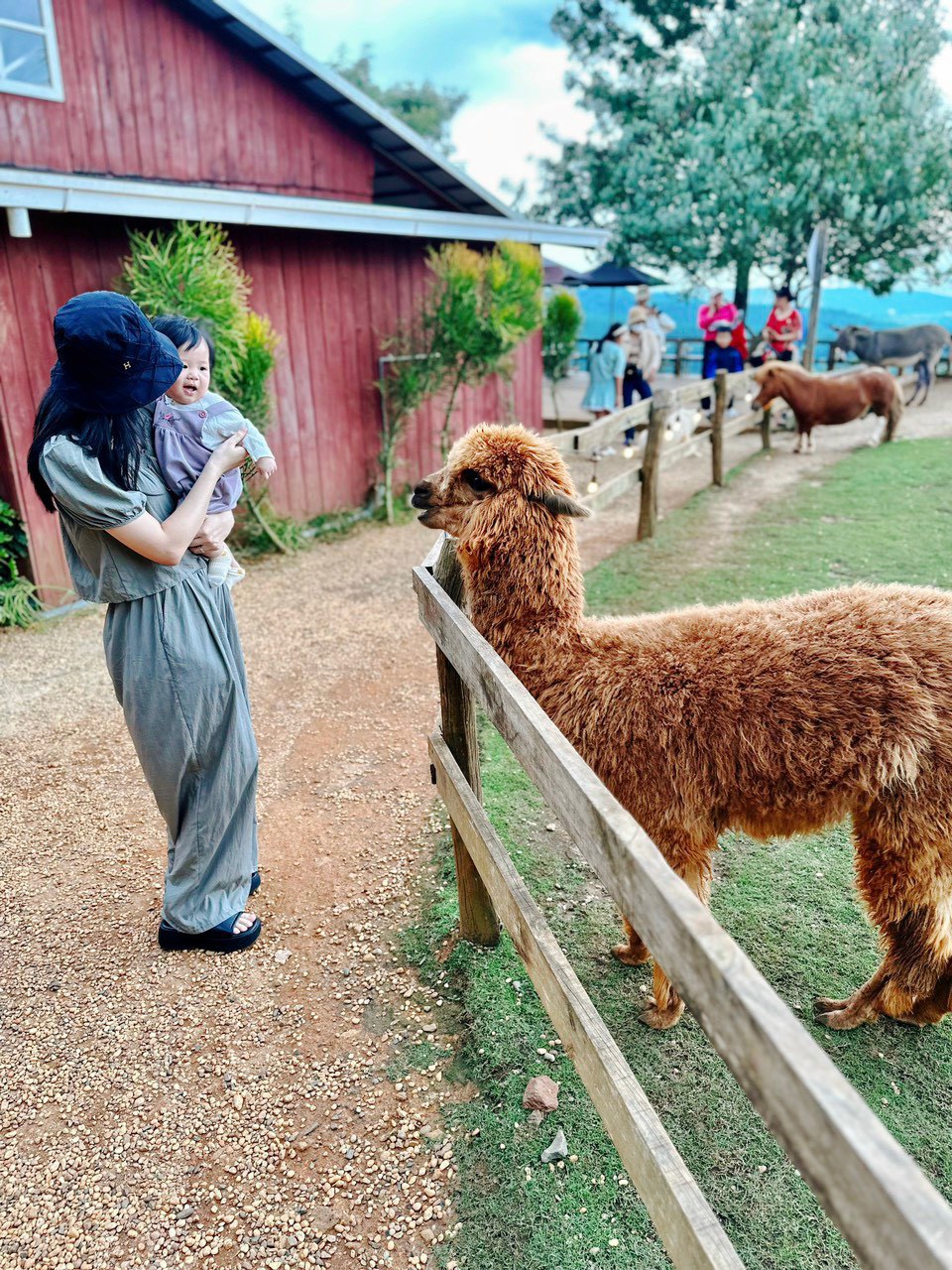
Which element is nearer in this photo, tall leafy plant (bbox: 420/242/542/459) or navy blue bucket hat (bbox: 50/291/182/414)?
navy blue bucket hat (bbox: 50/291/182/414)

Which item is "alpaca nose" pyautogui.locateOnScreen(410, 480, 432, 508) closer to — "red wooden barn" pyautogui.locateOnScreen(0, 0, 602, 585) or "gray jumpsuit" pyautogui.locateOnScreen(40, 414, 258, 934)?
"gray jumpsuit" pyautogui.locateOnScreen(40, 414, 258, 934)

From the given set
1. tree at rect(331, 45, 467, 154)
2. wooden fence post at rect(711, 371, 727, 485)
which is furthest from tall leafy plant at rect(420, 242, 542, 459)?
tree at rect(331, 45, 467, 154)

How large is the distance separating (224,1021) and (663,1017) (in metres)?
1.56

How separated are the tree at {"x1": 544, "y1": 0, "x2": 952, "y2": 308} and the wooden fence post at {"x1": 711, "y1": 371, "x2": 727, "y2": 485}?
13.9 m

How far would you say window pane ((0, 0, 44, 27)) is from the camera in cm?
710

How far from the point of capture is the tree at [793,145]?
20359mm

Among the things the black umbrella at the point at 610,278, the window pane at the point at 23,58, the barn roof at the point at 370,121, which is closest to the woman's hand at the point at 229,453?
the window pane at the point at 23,58

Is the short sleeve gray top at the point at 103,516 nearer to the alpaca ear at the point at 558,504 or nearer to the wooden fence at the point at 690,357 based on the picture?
the alpaca ear at the point at 558,504

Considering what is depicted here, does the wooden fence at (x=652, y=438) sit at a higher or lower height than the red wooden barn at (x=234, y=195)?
lower

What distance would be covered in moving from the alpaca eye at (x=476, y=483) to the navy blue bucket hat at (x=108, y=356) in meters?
0.96

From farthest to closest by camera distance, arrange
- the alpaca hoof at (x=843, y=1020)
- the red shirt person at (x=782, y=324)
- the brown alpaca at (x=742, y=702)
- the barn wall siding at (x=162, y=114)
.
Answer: the red shirt person at (x=782, y=324), the barn wall siding at (x=162, y=114), the alpaca hoof at (x=843, y=1020), the brown alpaca at (x=742, y=702)

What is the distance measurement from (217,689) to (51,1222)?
1621 millimetres

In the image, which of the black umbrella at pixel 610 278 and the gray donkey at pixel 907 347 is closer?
the gray donkey at pixel 907 347

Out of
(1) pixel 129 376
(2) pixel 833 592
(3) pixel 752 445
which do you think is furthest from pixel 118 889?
(3) pixel 752 445
